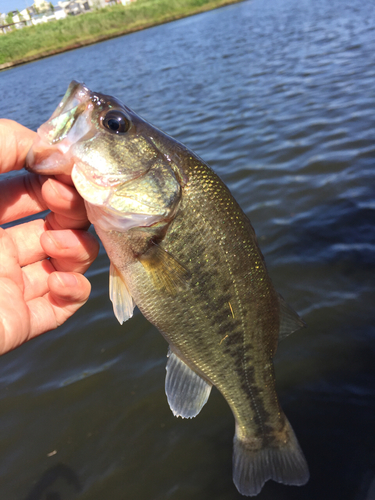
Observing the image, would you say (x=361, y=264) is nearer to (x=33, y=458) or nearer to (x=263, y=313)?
(x=263, y=313)

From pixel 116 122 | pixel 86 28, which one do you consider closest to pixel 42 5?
pixel 86 28

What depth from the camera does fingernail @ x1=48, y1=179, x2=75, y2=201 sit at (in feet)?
5.82

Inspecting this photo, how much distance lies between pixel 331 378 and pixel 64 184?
114 inches

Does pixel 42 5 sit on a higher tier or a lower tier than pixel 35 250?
higher

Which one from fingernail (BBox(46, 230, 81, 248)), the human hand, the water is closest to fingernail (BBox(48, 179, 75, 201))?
the human hand

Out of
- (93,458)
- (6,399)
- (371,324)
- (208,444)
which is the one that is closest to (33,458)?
(93,458)

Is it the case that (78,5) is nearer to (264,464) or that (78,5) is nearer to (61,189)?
(61,189)

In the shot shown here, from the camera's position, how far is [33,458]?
3.02 metres

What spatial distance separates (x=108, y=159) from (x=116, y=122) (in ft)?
0.64

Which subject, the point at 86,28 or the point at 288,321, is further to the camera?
the point at 86,28

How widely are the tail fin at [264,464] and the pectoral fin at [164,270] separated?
1278 mm

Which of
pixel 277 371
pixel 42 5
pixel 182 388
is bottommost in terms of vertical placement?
pixel 277 371

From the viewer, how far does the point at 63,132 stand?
5.31 ft

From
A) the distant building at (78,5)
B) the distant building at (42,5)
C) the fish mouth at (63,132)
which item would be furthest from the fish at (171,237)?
the distant building at (42,5)
